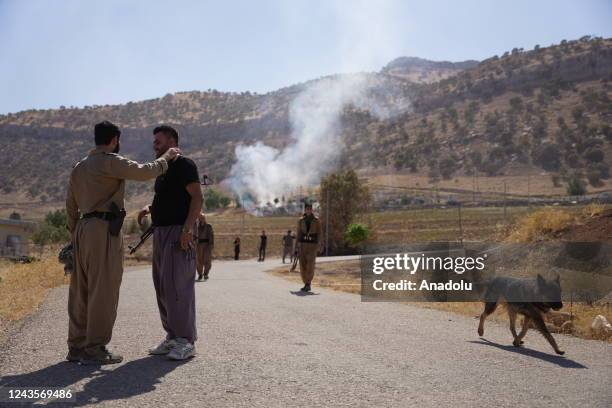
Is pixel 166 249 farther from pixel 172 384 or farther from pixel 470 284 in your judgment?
A: pixel 470 284

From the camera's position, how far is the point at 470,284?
1315 cm

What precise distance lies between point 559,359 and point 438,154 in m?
98.0

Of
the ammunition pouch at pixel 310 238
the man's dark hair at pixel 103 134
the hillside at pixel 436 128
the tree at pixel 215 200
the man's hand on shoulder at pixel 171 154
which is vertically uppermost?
the hillside at pixel 436 128

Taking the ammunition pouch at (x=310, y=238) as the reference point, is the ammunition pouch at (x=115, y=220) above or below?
above

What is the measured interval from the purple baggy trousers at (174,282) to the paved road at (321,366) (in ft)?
1.13

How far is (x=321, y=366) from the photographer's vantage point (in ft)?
19.9

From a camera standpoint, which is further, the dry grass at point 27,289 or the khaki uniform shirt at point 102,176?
the dry grass at point 27,289

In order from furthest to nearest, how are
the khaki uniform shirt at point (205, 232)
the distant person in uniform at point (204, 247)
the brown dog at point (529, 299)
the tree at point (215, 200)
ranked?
the tree at point (215, 200), the distant person in uniform at point (204, 247), the khaki uniform shirt at point (205, 232), the brown dog at point (529, 299)

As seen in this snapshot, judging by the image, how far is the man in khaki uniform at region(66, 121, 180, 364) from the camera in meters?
6.00

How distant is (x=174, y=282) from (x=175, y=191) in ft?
2.91

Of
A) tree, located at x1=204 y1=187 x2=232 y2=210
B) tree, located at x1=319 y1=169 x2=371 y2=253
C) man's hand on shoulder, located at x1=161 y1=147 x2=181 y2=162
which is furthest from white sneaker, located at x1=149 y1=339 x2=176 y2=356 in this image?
tree, located at x1=204 y1=187 x2=232 y2=210

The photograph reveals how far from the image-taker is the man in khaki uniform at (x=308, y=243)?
51.3ft

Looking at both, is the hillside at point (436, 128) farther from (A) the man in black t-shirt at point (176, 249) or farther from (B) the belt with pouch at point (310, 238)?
(A) the man in black t-shirt at point (176, 249)

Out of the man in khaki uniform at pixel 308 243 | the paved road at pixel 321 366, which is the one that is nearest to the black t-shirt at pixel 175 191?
the paved road at pixel 321 366
